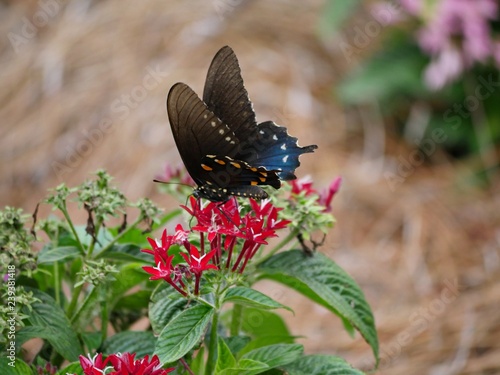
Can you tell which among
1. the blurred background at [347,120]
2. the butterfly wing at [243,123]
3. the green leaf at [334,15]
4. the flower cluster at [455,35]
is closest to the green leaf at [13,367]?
the butterfly wing at [243,123]

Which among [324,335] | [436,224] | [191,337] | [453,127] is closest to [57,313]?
[191,337]

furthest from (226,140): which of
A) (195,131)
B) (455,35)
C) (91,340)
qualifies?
(455,35)

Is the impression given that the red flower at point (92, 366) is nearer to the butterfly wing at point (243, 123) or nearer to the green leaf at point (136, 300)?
the green leaf at point (136, 300)

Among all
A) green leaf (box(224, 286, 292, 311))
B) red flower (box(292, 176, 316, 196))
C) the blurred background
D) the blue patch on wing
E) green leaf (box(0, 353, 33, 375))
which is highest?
the blurred background

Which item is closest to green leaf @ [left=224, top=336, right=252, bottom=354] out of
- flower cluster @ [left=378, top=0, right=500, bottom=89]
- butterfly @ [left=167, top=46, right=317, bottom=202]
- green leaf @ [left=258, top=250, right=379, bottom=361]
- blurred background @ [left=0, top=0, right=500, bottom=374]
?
green leaf @ [left=258, top=250, right=379, bottom=361]

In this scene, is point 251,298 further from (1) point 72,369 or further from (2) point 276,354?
(1) point 72,369

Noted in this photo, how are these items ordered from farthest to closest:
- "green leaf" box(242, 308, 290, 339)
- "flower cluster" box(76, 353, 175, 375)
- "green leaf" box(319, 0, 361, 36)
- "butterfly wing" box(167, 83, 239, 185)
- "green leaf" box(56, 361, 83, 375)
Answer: "green leaf" box(319, 0, 361, 36) → "green leaf" box(242, 308, 290, 339) → "butterfly wing" box(167, 83, 239, 185) → "green leaf" box(56, 361, 83, 375) → "flower cluster" box(76, 353, 175, 375)

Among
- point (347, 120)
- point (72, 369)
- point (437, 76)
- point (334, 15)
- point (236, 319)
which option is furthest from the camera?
point (347, 120)

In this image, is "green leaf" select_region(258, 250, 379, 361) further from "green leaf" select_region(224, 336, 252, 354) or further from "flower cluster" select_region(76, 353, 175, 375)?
"flower cluster" select_region(76, 353, 175, 375)
